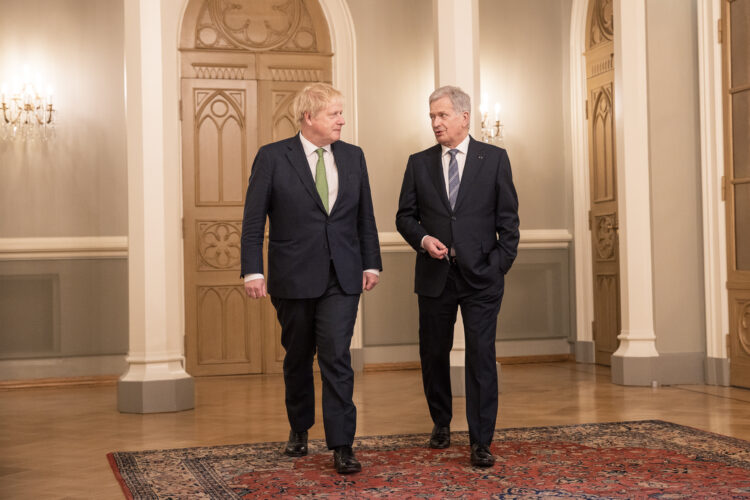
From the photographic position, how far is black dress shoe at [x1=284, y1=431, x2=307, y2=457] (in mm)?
3990

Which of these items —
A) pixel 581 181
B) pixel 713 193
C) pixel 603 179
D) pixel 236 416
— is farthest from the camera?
pixel 581 181

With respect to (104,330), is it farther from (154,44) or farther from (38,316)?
(154,44)

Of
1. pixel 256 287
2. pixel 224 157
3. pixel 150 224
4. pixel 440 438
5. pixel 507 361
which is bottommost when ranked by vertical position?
pixel 507 361

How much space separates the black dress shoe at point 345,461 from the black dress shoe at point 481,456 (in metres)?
0.46

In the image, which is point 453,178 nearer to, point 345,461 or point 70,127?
point 345,461

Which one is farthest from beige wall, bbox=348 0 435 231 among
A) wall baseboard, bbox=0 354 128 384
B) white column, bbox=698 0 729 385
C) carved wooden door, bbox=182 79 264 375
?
wall baseboard, bbox=0 354 128 384

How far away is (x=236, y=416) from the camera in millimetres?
5305

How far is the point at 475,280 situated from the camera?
3.77 metres

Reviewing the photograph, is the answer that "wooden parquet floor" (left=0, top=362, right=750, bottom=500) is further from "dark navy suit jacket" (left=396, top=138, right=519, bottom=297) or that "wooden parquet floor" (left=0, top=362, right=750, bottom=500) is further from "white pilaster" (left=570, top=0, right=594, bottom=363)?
"dark navy suit jacket" (left=396, top=138, right=519, bottom=297)

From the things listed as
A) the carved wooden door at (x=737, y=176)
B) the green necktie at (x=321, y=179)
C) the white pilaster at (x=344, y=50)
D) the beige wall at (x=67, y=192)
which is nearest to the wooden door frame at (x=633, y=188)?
the carved wooden door at (x=737, y=176)

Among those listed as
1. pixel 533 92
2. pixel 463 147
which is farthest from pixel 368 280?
pixel 533 92

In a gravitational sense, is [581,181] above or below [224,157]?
below

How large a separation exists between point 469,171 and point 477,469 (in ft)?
4.02

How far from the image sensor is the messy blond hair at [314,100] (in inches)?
146
